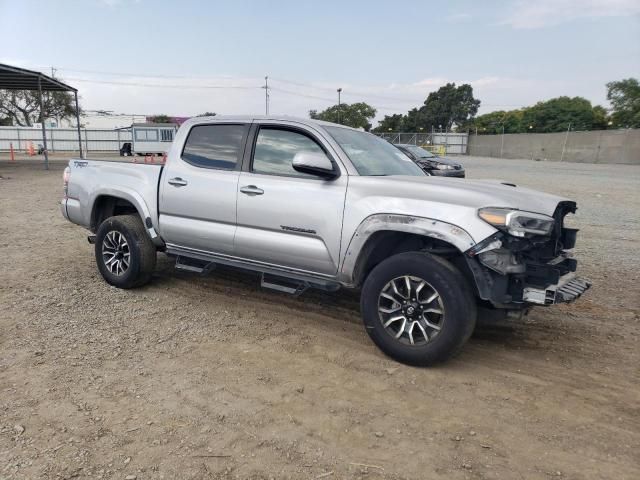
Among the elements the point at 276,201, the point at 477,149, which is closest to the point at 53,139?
the point at 477,149

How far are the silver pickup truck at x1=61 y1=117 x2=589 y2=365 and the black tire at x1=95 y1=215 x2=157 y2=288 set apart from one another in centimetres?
1

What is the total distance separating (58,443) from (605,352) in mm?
4064

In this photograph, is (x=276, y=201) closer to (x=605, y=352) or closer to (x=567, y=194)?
(x=605, y=352)

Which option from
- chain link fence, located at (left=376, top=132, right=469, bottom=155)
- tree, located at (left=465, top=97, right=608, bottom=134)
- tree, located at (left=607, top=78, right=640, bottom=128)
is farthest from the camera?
tree, located at (left=465, top=97, right=608, bottom=134)

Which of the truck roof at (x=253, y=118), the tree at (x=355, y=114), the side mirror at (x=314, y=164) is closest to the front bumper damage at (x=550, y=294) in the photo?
the side mirror at (x=314, y=164)

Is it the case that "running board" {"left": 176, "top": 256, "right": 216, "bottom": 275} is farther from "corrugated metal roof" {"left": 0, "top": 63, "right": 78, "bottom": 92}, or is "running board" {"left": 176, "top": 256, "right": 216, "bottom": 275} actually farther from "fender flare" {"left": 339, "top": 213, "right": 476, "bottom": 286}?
"corrugated metal roof" {"left": 0, "top": 63, "right": 78, "bottom": 92}

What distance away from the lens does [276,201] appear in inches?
169

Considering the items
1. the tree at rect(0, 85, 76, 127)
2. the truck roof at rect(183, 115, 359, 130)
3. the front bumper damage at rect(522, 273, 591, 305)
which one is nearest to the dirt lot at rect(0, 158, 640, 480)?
the front bumper damage at rect(522, 273, 591, 305)

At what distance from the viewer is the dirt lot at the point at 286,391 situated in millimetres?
2654

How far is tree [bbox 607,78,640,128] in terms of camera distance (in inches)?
2653

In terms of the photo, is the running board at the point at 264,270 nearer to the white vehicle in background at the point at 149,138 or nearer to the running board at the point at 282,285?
the running board at the point at 282,285

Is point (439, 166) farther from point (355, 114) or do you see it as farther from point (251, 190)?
point (355, 114)

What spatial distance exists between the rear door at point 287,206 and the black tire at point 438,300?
47 cm

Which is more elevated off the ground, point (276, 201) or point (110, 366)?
point (276, 201)
